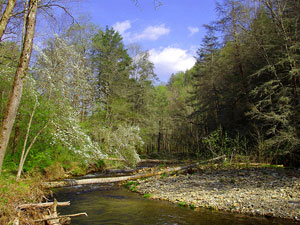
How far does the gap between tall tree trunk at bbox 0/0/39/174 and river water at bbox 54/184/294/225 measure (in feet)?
10.1

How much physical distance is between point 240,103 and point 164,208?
564 inches

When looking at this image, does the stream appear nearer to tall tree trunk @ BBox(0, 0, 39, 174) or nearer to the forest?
the forest

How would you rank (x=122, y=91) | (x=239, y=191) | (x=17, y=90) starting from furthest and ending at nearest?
(x=122, y=91) → (x=239, y=191) → (x=17, y=90)

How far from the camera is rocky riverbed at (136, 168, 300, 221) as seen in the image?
22.4ft

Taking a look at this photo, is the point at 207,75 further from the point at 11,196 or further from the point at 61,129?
the point at 11,196

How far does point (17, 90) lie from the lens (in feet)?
16.6

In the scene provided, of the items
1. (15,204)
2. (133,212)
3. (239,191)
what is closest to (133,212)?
(133,212)

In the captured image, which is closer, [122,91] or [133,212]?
[133,212]

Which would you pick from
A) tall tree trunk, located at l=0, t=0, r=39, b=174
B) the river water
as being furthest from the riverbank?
the river water

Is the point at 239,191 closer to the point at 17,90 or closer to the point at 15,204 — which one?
the point at 15,204

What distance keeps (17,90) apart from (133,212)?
5.07 metres

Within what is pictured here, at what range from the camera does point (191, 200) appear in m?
8.25

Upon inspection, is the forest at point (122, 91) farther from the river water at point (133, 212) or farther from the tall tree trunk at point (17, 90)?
the river water at point (133, 212)

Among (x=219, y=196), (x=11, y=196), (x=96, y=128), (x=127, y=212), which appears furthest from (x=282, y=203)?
(x=96, y=128)
